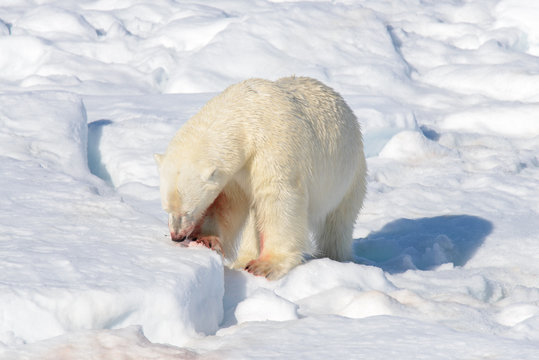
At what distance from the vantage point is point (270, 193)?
355 cm

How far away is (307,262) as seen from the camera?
3.60 metres

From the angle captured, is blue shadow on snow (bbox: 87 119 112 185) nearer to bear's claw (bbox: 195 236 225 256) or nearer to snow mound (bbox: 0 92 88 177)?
snow mound (bbox: 0 92 88 177)

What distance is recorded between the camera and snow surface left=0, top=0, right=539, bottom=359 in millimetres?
2422

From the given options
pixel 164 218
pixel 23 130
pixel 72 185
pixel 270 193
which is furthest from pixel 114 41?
pixel 270 193

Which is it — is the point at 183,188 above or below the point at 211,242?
above

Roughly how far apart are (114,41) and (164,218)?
244 inches

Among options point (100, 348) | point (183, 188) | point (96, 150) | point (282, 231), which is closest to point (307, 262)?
point (282, 231)

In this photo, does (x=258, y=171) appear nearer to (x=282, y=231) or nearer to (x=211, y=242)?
(x=282, y=231)

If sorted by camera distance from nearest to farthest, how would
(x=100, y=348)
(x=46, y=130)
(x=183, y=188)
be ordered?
1. (x=100, y=348)
2. (x=183, y=188)
3. (x=46, y=130)

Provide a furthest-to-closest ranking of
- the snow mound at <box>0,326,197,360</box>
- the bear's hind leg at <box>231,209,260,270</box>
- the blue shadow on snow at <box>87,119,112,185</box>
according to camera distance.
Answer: the blue shadow on snow at <box>87,119,112,185</box> → the bear's hind leg at <box>231,209,260,270</box> → the snow mound at <box>0,326,197,360</box>

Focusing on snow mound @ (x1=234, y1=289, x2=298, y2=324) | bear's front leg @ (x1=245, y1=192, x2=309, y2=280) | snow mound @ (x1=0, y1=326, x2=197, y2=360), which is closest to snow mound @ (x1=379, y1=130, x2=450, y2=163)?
bear's front leg @ (x1=245, y1=192, x2=309, y2=280)

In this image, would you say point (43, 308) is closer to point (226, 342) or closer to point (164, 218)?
point (226, 342)

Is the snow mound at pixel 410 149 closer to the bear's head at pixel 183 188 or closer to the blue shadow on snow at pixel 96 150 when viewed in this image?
the blue shadow on snow at pixel 96 150

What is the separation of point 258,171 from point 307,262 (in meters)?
0.51
